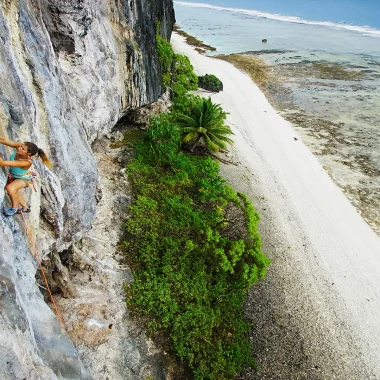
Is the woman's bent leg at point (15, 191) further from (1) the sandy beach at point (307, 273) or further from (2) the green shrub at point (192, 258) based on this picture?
(1) the sandy beach at point (307, 273)

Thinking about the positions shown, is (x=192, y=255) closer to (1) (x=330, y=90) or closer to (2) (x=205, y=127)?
(2) (x=205, y=127)

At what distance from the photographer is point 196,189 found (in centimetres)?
1527

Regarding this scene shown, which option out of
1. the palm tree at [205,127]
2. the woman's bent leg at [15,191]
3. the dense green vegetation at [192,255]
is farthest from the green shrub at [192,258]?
→ the woman's bent leg at [15,191]

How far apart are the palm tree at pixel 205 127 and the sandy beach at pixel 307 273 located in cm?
134

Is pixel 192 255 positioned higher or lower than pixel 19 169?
lower

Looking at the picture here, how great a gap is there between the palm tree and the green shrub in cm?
Result: 139

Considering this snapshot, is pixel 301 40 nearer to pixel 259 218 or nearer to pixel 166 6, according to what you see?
pixel 166 6

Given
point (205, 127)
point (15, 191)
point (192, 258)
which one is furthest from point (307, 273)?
point (15, 191)

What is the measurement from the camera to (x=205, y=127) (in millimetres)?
17891

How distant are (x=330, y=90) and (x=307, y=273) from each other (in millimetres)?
26846

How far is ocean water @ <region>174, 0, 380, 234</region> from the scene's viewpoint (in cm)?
1964

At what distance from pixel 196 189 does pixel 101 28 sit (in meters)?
7.89

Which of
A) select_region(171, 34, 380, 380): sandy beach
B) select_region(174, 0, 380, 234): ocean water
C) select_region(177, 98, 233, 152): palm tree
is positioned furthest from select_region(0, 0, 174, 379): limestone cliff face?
select_region(174, 0, 380, 234): ocean water

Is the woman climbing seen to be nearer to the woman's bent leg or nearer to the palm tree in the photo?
the woman's bent leg
